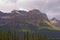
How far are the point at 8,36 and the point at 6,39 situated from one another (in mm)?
2419

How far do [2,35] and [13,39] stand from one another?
1222 centimetres

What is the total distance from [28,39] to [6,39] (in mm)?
15818

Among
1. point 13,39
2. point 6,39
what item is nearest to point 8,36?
point 6,39

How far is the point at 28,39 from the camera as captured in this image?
4134 inches

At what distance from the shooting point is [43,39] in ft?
375

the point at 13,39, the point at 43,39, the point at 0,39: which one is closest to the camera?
the point at 0,39

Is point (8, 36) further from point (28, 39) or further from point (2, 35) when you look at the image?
point (28, 39)

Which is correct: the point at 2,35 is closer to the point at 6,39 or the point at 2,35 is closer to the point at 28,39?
the point at 6,39

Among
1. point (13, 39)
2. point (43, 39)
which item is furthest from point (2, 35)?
point (43, 39)

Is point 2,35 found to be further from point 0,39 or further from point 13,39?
point 13,39

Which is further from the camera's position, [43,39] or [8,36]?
[43,39]

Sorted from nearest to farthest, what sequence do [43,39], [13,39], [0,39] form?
[0,39] → [13,39] → [43,39]

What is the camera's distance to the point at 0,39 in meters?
91.4

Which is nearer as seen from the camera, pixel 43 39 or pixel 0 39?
pixel 0 39
